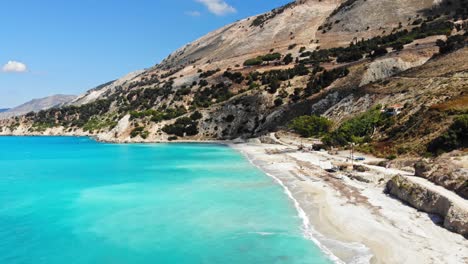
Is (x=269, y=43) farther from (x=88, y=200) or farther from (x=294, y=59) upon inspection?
(x=88, y=200)

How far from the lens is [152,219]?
27.3 m

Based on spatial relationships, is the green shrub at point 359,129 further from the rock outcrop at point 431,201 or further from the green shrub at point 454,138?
the rock outcrop at point 431,201

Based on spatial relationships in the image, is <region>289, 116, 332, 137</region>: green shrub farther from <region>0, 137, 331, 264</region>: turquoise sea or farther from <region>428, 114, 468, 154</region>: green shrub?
<region>428, 114, 468, 154</region>: green shrub

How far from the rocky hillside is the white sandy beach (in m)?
10.3

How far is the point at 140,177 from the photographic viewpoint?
155ft

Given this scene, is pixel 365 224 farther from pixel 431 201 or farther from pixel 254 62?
pixel 254 62

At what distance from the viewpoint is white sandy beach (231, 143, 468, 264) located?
18766 mm

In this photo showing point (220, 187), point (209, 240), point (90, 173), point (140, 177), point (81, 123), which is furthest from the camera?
point (81, 123)

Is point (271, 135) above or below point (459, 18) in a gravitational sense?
below

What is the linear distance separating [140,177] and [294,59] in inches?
3465

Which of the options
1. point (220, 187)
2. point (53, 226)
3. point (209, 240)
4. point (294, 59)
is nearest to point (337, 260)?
point (209, 240)

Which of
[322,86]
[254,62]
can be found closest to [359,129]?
[322,86]

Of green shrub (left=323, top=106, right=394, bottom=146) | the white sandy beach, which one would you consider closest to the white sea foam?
the white sandy beach

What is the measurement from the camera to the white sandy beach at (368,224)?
18.8 m
